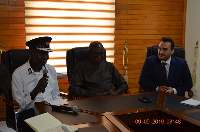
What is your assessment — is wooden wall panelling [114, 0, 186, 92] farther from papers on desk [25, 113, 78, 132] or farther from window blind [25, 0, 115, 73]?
papers on desk [25, 113, 78, 132]

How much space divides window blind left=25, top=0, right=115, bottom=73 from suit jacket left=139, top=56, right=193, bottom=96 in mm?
1229

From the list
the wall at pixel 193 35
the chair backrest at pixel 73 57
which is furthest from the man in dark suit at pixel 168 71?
the wall at pixel 193 35

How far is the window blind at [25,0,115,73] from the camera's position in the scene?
3.80 metres

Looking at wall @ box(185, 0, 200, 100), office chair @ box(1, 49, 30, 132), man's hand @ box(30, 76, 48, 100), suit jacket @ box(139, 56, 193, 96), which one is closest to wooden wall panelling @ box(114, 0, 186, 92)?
wall @ box(185, 0, 200, 100)

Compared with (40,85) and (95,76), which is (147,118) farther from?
(95,76)

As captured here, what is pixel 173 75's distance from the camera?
307 centimetres

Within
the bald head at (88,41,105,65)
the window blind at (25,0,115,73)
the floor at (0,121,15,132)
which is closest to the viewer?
the bald head at (88,41,105,65)

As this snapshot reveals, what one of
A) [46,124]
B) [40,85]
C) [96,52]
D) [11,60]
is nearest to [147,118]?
[46,124]

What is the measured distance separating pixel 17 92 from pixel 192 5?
11.5 ft

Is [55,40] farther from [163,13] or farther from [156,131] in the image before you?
[156,131]

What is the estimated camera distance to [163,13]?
4512 mm

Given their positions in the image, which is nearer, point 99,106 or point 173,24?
point 99,106

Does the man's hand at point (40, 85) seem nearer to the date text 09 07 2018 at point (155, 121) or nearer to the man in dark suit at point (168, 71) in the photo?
the date text 09 07 2018 at point (155, 121)

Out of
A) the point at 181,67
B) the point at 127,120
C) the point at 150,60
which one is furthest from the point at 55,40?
the point at 127,120
